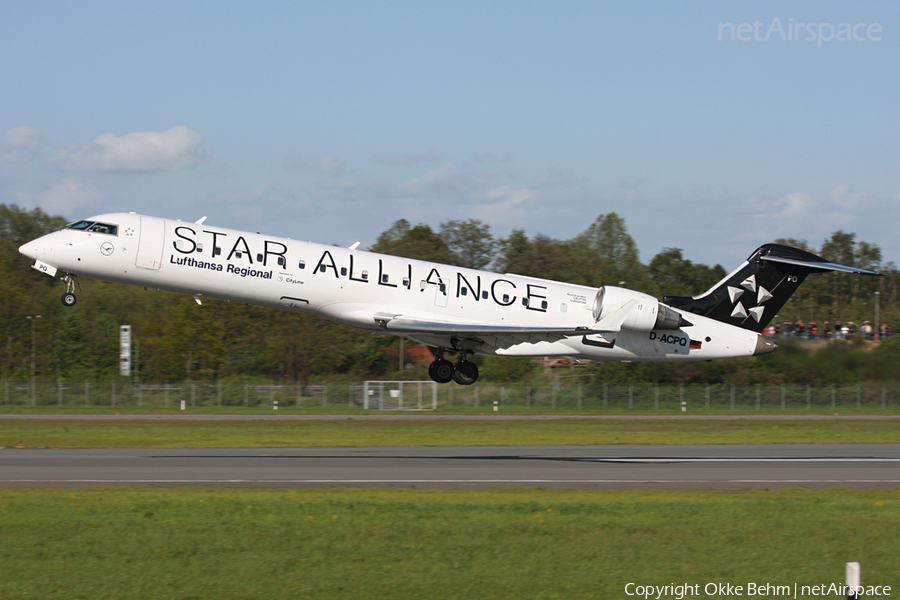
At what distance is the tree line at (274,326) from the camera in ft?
209

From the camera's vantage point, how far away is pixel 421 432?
118ft

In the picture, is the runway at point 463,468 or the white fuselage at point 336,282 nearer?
the runway at point 463,468

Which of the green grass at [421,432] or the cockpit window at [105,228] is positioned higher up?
the cockpit window at [105,228]

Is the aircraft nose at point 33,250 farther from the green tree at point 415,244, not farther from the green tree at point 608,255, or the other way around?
the green tree at point 608,255

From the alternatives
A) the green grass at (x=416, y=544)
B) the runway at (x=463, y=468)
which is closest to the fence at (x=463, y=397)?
the runway at (x=463, y=468)

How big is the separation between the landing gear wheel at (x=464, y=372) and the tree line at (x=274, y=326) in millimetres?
31204

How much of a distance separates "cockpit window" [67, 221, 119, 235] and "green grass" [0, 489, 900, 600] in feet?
26.4

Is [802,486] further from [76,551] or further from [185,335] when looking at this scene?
[185,335]

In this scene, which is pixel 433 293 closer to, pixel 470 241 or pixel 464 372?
pixel 464 372

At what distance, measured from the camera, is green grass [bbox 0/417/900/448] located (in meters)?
31.8

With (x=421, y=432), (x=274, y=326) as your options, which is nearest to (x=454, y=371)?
(x=421, y=432)

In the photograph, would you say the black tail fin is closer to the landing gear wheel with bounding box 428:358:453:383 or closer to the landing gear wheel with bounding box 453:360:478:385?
the landing gear wheel with bounding box 453:360:478:385

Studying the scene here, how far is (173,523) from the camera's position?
14.9 meters

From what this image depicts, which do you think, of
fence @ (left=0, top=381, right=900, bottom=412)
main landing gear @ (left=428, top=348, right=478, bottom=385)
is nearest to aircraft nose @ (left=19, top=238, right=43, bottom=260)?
main landing gear @ (left=428, top=348, right=478, bottom=385)
